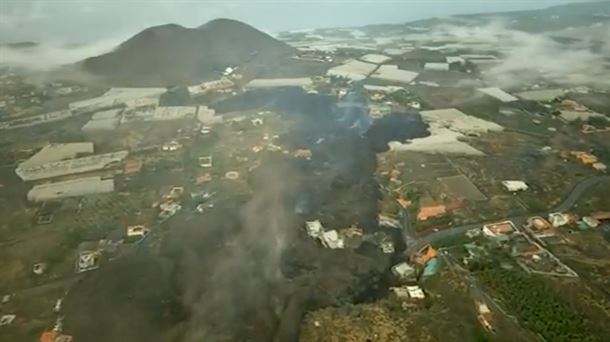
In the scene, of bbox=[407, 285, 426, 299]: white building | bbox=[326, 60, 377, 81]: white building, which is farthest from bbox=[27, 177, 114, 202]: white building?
bbox=[326, 60, 377, 81]: white building

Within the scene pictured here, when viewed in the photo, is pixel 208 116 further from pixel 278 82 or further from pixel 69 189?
pixel 69 189

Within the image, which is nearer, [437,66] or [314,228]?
[314,228]

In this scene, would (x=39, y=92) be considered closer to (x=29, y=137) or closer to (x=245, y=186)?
(x=29, y=137)

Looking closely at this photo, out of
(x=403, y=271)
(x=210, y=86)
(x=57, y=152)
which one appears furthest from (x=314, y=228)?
(x=210, y=86)

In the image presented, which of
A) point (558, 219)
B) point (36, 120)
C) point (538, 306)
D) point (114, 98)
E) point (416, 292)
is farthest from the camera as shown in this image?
point (114, 98)

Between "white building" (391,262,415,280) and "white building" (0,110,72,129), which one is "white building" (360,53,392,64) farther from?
"white building" (391,262,415,280)

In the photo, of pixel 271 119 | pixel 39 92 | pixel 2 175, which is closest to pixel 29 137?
pixel 2 175
